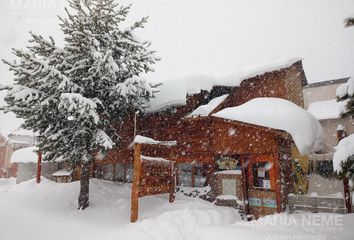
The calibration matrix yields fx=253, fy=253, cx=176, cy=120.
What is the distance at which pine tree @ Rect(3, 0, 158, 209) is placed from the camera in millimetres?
9930

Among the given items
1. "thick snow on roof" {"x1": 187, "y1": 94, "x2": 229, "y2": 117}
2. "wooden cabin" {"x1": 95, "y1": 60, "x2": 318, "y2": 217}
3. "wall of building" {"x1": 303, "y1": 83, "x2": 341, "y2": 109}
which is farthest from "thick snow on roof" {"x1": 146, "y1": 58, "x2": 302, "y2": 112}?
"wall of building" {"x1": 303, "y1": 83, "x2": 341, "y2": 109}

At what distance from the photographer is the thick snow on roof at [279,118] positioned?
1109cm

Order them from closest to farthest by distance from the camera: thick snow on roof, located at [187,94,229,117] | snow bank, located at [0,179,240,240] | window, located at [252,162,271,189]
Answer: snow bank, located at [0,179,240,240] < thick snow on roof, located at [187,94,229,117] < window, located at [252,162,271,189]

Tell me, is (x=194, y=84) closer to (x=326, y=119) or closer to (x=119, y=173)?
(x=119, y=173)

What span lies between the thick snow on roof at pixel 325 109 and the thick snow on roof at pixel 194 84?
30.9 feet

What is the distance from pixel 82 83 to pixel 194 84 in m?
6.06

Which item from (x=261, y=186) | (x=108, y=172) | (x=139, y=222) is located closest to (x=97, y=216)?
(x=139, y=222)

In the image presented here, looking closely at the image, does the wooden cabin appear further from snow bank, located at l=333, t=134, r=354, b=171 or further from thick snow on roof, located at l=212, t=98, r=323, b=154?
snow bank, located at l=333, t=134, r=354, b=171

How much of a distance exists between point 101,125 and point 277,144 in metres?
7.81

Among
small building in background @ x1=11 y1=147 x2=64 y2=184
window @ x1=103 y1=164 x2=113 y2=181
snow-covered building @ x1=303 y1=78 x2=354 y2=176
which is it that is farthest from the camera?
small building in background @ x1=11 y1=147 x2=64 y2=184

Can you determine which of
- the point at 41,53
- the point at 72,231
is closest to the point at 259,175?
the point at 72,231

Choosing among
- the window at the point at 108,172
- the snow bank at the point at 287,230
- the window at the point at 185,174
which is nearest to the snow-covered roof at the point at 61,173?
the window at the point at 108,172

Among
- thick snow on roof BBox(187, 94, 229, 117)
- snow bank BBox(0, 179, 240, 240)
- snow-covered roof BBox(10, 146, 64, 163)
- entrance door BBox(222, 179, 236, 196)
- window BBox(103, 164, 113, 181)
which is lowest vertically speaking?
snow bank BBox(0, 179, 240, 240)

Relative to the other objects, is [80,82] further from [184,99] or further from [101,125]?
[184,99]
